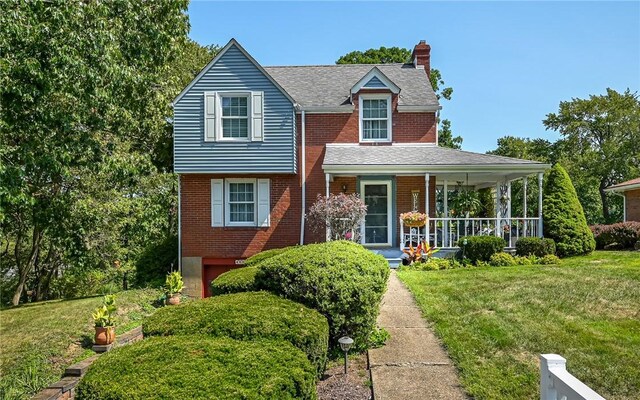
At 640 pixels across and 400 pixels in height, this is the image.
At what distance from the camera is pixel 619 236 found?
17188 millimetres

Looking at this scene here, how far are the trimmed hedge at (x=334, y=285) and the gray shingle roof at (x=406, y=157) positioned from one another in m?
8.14

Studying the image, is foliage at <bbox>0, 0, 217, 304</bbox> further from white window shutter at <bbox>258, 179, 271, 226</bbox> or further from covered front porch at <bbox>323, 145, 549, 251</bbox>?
covered front porch at <bbox>323, 145, 549, 251</bbox>

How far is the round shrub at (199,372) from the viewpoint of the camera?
314 centimetres

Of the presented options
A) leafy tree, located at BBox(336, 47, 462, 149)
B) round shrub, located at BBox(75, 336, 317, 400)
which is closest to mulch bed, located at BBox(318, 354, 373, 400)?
round shrub, located at BBox(75, 336, 317, 400)

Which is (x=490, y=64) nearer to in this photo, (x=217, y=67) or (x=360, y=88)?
(x=360, y=88)

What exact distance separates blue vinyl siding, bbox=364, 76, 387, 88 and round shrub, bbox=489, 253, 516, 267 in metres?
6.85

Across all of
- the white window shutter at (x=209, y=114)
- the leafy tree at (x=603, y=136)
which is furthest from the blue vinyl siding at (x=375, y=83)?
the leafy tree at (x=603, y=136)

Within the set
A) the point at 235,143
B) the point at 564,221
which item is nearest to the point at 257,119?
the point at 235,143

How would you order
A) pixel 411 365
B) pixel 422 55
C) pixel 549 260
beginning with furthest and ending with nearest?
pixel 422 55 → pixel 549 260 → pixel 411 365

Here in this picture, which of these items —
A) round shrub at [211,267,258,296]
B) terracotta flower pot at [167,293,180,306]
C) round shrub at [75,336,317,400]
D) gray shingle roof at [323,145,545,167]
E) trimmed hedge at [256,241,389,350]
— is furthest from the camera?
gray shingle roof at [323,145,545,167]

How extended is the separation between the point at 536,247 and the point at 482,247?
163cm

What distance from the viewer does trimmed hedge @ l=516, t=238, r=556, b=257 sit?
13.7 meters

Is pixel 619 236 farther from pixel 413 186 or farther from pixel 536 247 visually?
pixel 413 186

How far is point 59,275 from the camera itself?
22266mm
